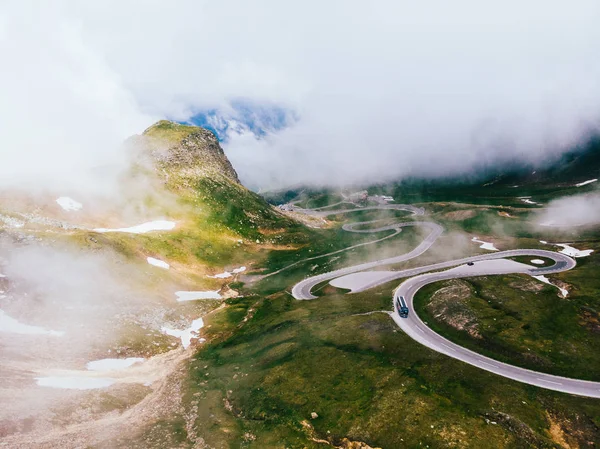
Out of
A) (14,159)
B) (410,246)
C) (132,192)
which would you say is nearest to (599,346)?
(410,246)

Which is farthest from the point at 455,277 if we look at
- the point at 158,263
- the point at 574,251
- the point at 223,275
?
the point at 158,263

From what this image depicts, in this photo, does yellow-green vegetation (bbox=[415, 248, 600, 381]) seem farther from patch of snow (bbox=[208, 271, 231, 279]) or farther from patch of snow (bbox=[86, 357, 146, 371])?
patch of snow (bbox=[208, 271, 231, 279])

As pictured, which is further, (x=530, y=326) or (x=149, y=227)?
(x=149, y=227)

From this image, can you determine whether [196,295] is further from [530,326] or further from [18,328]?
[530,326]

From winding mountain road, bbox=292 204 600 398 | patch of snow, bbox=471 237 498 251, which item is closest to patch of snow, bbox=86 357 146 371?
winding mountain road, bbox=292 204 600 398

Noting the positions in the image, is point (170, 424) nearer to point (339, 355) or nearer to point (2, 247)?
point (339, 355)

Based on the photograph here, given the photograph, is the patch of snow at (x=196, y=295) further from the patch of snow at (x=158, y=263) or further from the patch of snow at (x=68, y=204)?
A: the patch of snow at (x=68, y=204)

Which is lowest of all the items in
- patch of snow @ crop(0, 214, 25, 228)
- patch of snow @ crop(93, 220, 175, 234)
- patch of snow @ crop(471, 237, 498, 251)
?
patch of snow @ crop(471, 237, 498, 251)
